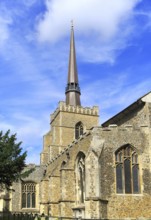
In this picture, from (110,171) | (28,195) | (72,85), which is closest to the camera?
(110,171)

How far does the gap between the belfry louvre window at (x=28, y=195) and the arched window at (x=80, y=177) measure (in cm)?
1307

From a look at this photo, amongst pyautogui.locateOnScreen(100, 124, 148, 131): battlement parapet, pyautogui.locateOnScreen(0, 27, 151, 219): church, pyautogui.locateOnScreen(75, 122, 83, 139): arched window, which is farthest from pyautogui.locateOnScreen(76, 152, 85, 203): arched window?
pyautogui.locateOnScreen(75, 122, 83, 139): arched window

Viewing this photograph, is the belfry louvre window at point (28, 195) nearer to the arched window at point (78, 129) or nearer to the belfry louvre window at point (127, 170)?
the arched window at point (78, 129)

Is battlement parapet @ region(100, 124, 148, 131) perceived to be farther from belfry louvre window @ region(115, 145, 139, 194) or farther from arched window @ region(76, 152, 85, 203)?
arched window @ region(76, 152, 85, 203)

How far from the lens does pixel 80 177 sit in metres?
26.0

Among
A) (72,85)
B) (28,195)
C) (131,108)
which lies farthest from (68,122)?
(131,108)

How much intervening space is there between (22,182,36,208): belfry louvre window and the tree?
46.0 feet

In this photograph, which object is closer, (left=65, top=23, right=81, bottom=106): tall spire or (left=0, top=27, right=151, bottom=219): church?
(left=0, top=27, right=151, bottom=219): church

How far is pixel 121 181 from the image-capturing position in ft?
70.4

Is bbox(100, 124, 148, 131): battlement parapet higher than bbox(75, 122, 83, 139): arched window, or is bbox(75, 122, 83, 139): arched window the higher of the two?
bbox(75, 122, 83, 139): arched window

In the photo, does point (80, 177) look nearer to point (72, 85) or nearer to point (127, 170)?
point (127, 170)

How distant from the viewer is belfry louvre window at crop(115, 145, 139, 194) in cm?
2141

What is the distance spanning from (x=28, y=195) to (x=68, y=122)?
12.9 meters

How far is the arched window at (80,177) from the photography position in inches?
999
